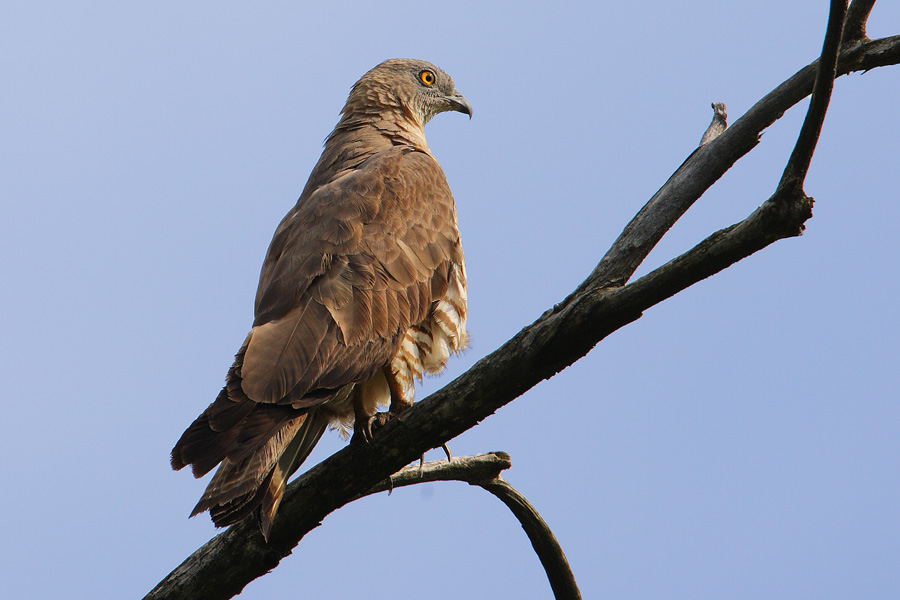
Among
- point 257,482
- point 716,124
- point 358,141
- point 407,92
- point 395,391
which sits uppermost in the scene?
point 407,92

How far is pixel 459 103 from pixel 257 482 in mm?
4301

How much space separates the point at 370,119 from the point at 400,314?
2.46 meters

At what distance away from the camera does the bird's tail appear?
10.0 ft

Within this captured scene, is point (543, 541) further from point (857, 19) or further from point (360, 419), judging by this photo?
point (857, 19)

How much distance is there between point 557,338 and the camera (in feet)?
9.46

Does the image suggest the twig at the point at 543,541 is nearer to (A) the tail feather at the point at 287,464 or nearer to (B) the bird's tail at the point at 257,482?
(A) the tail feather at the point at 287,464

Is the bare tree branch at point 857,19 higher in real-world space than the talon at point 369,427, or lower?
higher

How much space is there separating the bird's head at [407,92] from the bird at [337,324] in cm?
93

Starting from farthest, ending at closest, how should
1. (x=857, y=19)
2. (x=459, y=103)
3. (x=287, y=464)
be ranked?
(x=459, y=103)
(x=287, y=464)
(x=857, y=19)

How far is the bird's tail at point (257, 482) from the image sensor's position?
3.05 metres

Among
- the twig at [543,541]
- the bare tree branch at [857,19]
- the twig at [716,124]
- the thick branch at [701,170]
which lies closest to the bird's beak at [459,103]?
the twig at [716,124]

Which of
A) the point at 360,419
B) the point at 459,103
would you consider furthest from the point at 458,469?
the point at 459,103

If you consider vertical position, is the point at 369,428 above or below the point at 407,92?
below

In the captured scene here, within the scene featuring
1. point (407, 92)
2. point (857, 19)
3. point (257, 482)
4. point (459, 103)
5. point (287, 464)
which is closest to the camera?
point (257, 482)
